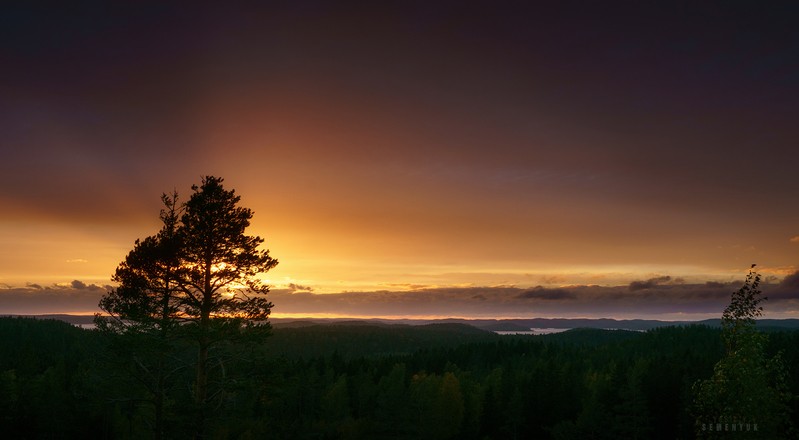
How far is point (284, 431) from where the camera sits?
64875 mm

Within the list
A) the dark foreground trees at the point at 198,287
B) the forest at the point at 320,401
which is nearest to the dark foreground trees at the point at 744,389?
the forest at the point at 320,401

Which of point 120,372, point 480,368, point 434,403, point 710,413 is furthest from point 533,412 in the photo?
point 480,368

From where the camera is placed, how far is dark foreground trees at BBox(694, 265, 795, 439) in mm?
19312

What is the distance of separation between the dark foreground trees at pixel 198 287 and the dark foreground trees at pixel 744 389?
18.5 meters

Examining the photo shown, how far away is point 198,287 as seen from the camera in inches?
941

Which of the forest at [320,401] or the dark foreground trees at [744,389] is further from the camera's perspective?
the forest at [320,401]

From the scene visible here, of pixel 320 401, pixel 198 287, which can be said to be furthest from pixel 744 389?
pixel 320 401

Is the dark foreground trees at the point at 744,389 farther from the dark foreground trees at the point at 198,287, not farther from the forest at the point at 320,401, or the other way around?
the dark foreground trees at the point at 198,287

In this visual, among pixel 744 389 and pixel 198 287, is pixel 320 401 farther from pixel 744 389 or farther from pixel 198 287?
pixel 744 389

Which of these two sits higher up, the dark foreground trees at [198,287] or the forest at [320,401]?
the dark foreground trees at [198,287]

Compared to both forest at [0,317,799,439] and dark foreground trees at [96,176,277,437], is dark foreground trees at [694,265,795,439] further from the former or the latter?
dark foreground trees at [96,176,277,437]

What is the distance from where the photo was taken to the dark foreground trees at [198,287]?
77.3 feet

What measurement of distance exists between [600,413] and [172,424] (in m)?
42.3

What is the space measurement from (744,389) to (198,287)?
22.2 metres
